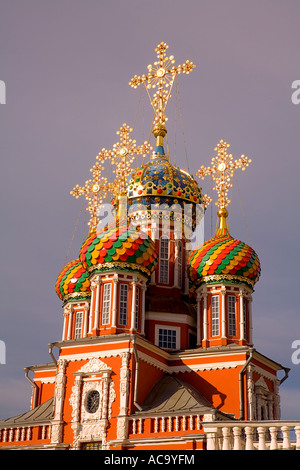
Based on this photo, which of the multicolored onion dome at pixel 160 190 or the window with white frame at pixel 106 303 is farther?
the multicolored onion dome at pixel 160 190

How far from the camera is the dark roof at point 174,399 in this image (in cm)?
2144

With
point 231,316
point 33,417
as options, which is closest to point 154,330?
point 231,316

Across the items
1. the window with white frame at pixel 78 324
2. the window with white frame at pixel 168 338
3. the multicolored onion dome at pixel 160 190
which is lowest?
the window with white frame at pixel 168 338

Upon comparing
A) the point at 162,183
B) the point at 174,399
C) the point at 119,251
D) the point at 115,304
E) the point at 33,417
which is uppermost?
the point at 162,183

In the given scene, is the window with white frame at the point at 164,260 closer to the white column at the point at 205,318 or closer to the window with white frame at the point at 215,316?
the white column at the point at 205,318

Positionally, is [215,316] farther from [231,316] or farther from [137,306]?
[137,306]

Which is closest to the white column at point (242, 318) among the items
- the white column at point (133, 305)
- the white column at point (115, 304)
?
the white column at point (133, 305)

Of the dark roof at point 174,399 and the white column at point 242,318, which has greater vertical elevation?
the white column at point 242,318

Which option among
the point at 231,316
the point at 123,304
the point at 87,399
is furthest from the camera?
the point at 231,316

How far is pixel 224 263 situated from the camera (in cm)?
2527

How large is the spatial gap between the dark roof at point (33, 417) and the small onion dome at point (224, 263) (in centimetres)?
659

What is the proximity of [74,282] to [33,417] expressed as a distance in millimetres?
5649
